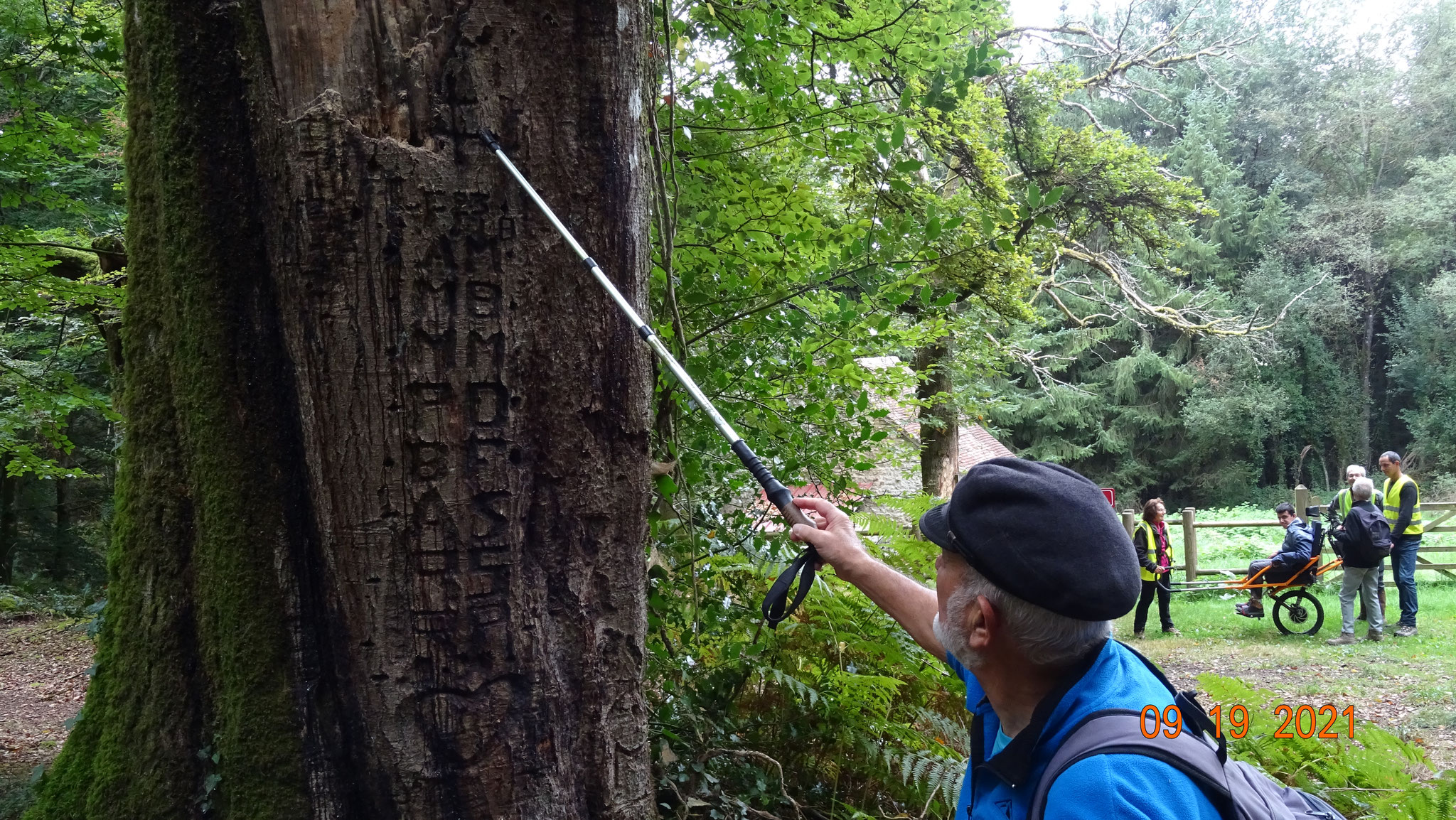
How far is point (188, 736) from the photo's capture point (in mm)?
2299

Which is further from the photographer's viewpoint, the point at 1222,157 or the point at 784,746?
the point at 1222,157

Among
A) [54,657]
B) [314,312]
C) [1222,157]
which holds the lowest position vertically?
[54,657]

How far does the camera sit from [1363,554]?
10891 mm

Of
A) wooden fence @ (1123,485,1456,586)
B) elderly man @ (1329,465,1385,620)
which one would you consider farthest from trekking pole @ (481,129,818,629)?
wooden fence @ (1123,485,1456,586)

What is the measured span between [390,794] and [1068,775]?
153 centimetres

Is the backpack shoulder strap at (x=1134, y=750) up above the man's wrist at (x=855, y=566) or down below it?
below

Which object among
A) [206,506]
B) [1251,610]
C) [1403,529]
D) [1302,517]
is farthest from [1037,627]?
[1302,517]

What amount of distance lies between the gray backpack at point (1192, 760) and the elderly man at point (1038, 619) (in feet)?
Answer: 0.05

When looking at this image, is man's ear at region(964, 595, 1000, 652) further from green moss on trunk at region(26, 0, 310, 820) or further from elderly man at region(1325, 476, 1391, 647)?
elderly man at region(1325, 476, 1391, 647)

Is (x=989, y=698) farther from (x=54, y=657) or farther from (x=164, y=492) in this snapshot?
(x=54, y=657)

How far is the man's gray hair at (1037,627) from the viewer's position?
146 centimetres

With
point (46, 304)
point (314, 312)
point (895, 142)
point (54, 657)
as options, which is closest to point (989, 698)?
point (314, 312)

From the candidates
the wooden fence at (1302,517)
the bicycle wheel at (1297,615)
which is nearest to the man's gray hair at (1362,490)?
the bicycle wheel at (1297,615)

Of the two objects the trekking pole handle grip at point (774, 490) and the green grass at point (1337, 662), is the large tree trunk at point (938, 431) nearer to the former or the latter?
the green grass at point (1337, 662)
